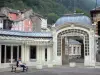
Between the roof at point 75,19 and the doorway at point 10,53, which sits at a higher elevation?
the roof at point 75,19

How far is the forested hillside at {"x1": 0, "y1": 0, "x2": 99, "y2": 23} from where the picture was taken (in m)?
77.5

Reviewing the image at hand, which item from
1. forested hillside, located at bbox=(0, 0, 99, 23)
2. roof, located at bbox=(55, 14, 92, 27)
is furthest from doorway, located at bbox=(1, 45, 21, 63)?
forested hillside, located at bbox=(0, 0, 99, 23)

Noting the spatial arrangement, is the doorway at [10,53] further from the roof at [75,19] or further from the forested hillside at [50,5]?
the forested hillside at [50,5]

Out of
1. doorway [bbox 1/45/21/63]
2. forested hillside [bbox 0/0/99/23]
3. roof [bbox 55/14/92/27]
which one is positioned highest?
forested hillside [bbox 0/0/99/23]

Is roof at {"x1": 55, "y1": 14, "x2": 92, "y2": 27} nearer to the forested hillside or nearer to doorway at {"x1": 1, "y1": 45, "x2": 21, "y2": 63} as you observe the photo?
doorway at {"x1": 1, "y1": 45, "x2": 21, "y2": 63}

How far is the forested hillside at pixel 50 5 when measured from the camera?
77.5 meters

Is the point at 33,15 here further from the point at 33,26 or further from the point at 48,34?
the point at 48,34

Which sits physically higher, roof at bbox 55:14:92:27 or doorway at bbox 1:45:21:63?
roof at bbox 55:14:92:27

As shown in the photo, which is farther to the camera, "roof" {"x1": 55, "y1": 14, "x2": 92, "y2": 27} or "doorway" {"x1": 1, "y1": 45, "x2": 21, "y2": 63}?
"roof" {"x1": 55, "y1": 14, "x2": 92, "y2": 27}

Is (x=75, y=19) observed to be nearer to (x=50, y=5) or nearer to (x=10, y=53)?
(x=10, y=53)

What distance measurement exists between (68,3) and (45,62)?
78146 millimetres

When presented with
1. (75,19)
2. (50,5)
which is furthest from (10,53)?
(50,5)

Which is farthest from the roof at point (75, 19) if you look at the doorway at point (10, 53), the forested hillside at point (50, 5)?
the forested hillside at point (50, 5)

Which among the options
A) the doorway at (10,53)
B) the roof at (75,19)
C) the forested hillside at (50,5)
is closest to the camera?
the doorway at (10,53)
